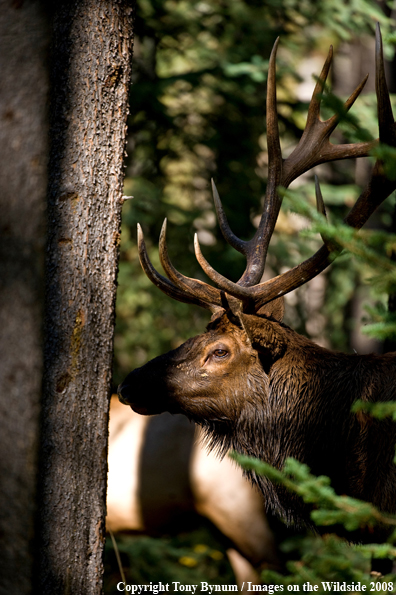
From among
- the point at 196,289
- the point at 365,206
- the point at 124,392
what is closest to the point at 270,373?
the point at 196,289

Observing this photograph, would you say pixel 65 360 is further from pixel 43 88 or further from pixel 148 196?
pixel 148 196

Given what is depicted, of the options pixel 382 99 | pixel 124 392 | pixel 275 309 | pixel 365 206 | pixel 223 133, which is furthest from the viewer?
pixel 223 133

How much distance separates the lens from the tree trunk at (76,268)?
2.75 metres

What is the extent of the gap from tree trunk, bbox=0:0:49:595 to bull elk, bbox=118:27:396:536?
2.73 ft

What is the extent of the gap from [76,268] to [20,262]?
32cm

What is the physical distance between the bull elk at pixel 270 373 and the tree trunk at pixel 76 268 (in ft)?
2.35

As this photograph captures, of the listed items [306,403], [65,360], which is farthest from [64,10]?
[306,403]

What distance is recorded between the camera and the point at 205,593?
5430mm

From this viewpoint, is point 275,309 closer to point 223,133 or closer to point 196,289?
point 196,289

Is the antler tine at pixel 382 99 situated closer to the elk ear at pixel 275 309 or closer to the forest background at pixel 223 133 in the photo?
the elk ear at pixel 275 309

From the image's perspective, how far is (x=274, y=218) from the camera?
3.88 m

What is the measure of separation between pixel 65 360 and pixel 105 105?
1.30 meters

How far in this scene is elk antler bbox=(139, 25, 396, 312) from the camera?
3.27 metres

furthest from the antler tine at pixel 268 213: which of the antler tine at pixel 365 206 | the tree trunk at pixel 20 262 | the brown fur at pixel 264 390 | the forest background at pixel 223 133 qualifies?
the forest background at pixel 223 133
